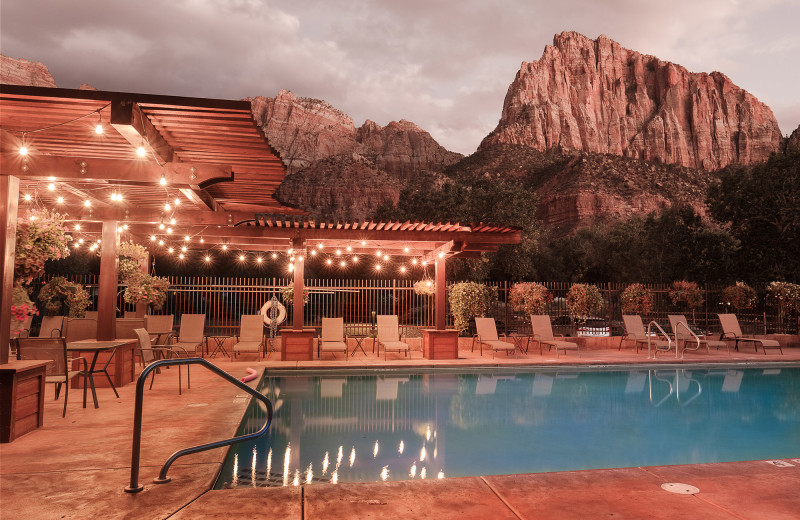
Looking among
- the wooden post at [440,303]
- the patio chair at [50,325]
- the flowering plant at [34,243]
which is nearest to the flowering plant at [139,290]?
the patio chair at [50,325]

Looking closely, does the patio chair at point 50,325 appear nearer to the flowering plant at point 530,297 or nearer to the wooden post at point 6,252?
the wooden post at point 6,252

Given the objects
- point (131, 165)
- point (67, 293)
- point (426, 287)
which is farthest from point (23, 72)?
point (131, 165)

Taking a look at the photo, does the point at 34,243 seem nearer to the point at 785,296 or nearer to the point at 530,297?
the point at 530,297

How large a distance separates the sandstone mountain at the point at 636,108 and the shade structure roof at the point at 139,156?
2761 inches

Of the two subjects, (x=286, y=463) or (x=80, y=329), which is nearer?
(x=286, y=463)

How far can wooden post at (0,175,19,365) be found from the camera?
4.38m

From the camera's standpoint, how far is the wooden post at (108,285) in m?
7.20

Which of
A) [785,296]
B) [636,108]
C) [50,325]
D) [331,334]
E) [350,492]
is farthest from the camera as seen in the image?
[636,108]

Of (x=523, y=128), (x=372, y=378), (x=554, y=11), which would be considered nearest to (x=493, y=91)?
(x=554, y=11)

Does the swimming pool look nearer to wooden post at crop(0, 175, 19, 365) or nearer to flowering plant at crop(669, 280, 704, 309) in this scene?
wooden post at crop(0, 175, 19, 365)

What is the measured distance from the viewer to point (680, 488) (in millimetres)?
3064

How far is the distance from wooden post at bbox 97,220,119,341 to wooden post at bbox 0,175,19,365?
2.68 meters

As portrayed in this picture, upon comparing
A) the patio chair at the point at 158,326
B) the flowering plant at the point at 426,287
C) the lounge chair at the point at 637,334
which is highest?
the flowering plant at the point at 426,287

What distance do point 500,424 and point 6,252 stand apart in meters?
5.36
